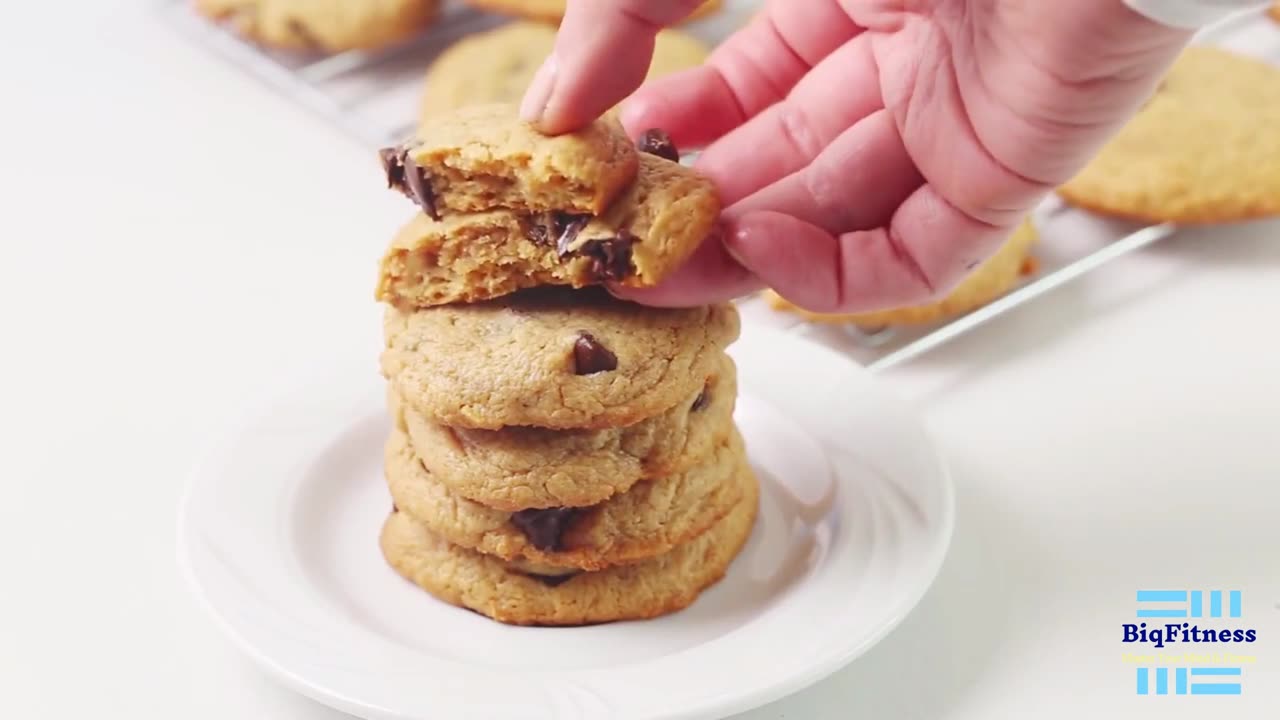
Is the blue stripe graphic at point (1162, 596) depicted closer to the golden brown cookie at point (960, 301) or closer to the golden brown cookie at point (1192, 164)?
the golden brown cookie at point (960, 301)

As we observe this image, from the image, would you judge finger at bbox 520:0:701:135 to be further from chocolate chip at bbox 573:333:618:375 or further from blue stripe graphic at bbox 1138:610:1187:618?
blue stripe graphic at bbox 1138:610:1187:618

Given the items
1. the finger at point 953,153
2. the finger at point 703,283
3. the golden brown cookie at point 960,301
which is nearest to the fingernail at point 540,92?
the finger at point 703,283

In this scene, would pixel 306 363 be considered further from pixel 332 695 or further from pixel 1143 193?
pixel 1143 193

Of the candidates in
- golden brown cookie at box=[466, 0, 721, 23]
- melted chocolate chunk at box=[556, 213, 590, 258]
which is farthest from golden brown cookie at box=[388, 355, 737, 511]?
golden brown cookie at box=[466, 0, 721, 23]

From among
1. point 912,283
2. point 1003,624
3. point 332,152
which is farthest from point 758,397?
point 332,152

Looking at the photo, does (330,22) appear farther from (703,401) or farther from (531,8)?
(703,401)

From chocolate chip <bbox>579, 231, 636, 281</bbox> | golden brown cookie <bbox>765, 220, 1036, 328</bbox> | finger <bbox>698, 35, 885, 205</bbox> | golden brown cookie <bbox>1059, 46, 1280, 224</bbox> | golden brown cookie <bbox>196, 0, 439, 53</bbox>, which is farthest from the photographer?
golden brown cookie <bbox>196, 0, 439, 53</bbox>

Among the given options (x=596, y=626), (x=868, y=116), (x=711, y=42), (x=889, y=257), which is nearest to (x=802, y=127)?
(x=868, y=116)
